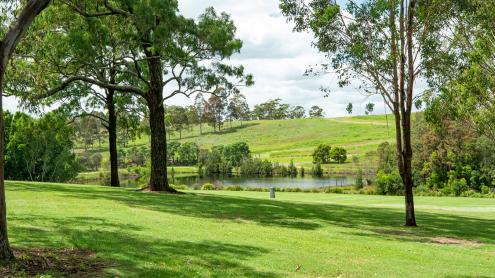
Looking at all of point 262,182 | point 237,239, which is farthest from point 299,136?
point 237,239

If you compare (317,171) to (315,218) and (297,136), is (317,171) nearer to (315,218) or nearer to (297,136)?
(297,136)

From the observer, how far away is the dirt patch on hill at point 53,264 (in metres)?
7.23

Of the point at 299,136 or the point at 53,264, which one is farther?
the point at 299,136

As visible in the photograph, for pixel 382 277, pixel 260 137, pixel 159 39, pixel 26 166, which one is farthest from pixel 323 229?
pixel 260 137

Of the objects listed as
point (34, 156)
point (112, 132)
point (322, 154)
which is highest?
point (112, 132)

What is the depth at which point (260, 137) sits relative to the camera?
142 m

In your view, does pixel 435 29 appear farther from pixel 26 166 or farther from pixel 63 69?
pixel 26 166

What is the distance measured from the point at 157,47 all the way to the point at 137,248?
38.6ft

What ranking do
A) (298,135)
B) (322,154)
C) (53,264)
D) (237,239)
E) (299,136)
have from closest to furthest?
(53,264) < (237,239) < (322,154) < (299,136) < (298,135)

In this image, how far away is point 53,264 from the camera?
25.3 feet

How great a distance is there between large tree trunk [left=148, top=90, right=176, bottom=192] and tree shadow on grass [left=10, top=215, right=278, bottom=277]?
10.9m

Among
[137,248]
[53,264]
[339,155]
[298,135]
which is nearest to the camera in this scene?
[53,264]

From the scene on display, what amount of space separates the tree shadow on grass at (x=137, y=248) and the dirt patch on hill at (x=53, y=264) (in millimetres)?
304

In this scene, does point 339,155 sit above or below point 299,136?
below
